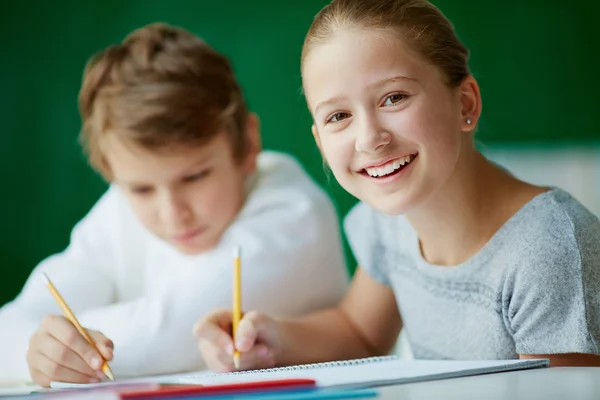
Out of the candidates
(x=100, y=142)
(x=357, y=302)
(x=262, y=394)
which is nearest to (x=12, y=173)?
(x=100, y=142)

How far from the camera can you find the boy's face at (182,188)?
1.21 metres

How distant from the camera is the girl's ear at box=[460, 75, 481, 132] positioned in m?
0.93

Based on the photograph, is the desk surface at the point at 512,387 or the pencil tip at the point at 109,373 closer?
the desk surface at the point at 512,387

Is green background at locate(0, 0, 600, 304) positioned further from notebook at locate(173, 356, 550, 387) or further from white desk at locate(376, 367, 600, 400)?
white desk at locate(376, 367, 600, 400)

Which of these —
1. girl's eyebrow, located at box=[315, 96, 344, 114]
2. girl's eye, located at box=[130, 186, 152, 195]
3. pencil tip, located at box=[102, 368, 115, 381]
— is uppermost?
girl's eyebrow, located at box=[315, 96, 344, 114]

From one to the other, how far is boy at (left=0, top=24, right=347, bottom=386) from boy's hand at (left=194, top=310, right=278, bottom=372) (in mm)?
148

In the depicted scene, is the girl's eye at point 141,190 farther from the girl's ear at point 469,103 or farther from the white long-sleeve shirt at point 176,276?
the girl's ear at point 469,103

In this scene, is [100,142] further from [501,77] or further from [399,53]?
[501,77]

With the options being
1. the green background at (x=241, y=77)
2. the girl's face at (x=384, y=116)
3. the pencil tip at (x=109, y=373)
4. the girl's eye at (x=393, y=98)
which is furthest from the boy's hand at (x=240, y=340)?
the green background at (x=241, y=77)

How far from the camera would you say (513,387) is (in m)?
0.61

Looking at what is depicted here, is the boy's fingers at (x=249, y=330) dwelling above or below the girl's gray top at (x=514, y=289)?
below

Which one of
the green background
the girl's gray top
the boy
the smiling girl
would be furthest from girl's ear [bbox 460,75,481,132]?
the green background

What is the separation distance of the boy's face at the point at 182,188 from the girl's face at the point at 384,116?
0.35 m

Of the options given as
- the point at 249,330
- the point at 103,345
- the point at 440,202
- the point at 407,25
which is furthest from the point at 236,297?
the point at 407,25
